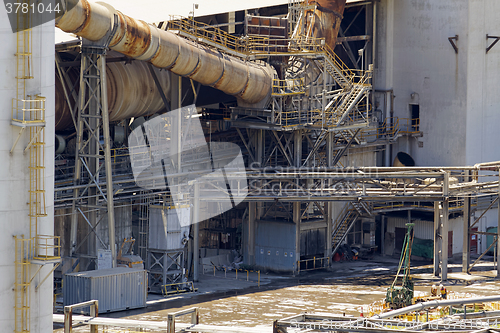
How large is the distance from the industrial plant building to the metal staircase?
0.13 meters

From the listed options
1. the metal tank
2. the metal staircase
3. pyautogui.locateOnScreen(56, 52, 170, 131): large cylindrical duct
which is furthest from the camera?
the metal staircase

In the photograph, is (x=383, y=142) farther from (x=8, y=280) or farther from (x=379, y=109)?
(x=8, y=280)

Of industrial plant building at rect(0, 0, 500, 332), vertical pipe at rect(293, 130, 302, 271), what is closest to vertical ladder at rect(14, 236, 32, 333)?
industrial plant building at rect(0, 0, 500, 332)

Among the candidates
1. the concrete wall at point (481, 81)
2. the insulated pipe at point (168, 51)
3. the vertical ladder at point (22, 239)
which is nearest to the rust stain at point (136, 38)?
the insulated pipe at point (168, 51)

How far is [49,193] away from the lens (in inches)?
955

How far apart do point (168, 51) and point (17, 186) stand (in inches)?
698

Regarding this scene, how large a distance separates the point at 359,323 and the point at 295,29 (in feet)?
87.0

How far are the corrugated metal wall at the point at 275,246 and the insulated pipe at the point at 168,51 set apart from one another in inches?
313

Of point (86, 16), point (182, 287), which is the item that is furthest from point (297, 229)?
point (86, 16)

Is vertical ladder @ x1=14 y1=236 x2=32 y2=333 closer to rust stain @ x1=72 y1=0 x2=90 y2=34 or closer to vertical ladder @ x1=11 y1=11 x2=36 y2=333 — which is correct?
vertical ladder @ x1=11 y1=11 x2=36 y2=333

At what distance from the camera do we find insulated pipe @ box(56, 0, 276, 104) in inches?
1387

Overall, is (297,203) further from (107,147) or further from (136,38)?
(136,38)

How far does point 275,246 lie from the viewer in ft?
163

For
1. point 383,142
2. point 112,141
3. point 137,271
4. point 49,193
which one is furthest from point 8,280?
point 383,142
